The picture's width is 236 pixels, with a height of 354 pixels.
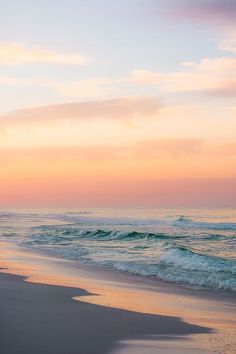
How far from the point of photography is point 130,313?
8891mm

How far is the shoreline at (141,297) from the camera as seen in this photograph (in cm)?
766

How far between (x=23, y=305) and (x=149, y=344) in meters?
3.12

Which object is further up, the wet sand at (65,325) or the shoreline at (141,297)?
the wet sand at (65,325)

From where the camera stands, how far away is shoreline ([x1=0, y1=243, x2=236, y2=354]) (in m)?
7.66

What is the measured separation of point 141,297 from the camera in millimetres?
10914

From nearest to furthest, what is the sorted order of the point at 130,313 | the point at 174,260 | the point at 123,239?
the point at 130,313
the point at 174,260
the point at 123,239

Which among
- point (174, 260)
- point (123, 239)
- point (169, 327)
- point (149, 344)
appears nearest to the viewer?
point (149, 344)

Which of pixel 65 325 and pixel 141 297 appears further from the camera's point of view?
pixel 141 297

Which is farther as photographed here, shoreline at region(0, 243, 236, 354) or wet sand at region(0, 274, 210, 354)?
shoreline at region(0, 243, 236, 354)

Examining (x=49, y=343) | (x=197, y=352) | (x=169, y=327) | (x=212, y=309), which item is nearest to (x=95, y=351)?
(x=49, y=343)

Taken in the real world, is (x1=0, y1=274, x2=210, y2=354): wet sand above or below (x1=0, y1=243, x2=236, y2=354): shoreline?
above

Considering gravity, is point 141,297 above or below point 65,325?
below

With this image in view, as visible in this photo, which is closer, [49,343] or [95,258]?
[49,343]

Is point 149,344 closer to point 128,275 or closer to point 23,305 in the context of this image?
point 23,305
